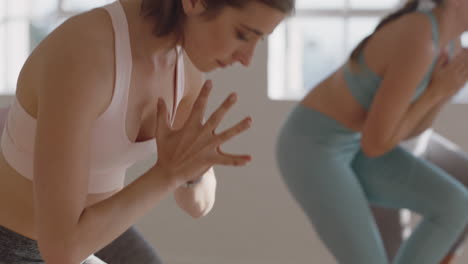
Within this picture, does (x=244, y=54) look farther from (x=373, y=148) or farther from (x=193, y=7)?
(x=373, y=148)

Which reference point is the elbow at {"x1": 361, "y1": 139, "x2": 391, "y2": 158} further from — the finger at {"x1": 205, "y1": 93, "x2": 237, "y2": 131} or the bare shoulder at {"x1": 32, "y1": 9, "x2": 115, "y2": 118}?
the bare shoulder at {"x1": 32, "y1": 9, "x2": 115, "y2": 118}

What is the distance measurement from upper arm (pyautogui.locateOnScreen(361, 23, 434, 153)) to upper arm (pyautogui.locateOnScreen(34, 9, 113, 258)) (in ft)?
3.46

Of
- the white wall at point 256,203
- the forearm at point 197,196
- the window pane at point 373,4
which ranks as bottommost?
the white wall at point 256,203

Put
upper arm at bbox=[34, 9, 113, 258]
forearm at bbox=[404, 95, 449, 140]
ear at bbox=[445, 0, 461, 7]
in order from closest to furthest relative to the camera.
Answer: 1. upper arm at bbox=[34, 9, 113, 258]
2. ear at bbox=[445, 0, 461, 7]
3. forearm at bbox=[404, 95, 449, 140]

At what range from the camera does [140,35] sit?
52.0 inches

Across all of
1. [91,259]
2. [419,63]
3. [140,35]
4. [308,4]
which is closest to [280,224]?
[308,4]

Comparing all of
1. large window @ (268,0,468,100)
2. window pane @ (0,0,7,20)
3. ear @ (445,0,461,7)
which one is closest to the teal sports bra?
ear @ (445,0,461,7)

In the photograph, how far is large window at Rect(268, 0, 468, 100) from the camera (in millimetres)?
4109

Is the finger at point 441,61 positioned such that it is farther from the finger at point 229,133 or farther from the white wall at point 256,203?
the white wall at point 256,203

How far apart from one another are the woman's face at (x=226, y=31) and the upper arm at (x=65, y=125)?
178mm

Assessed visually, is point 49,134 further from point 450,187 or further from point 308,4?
point 308,4

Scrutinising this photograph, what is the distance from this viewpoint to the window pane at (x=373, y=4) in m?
4.16

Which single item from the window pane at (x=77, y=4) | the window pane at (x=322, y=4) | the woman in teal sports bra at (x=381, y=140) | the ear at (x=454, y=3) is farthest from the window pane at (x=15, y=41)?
the ear at (x=454, y=3)

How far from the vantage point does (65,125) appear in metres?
1.16
